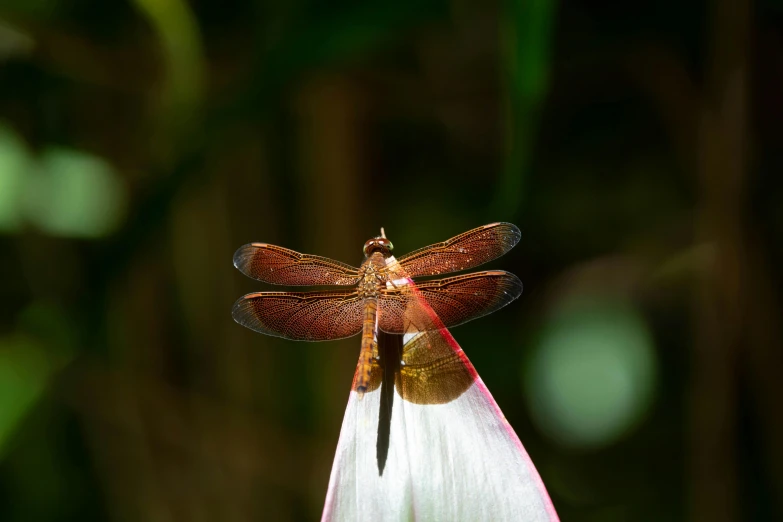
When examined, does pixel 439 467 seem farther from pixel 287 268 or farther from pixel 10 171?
pixel 10 171

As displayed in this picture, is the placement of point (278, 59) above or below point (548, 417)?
above

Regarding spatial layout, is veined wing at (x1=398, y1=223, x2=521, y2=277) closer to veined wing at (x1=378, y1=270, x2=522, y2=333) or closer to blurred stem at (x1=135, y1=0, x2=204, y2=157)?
veined wing at (x1=378, y1=270, x2=522, y2=333)

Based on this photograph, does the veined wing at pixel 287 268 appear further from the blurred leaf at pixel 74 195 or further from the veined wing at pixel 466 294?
the blurred leaf at pixel 74 195

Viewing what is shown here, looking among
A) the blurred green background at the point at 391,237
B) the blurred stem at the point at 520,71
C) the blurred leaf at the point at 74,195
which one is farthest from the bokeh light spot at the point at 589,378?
the blurred leaf at the point at 74,195

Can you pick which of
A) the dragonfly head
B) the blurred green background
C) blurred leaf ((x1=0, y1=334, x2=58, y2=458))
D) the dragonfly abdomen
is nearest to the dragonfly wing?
the dragonfly abdomen

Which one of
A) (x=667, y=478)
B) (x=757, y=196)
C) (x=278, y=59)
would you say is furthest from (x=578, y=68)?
(x=667, y=478)

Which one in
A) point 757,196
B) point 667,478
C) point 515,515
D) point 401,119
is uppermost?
point 401,119

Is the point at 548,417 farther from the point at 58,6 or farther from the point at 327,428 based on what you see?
the point at 58,6

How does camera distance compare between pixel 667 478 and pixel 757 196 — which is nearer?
pixel 757 196
